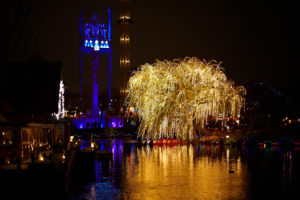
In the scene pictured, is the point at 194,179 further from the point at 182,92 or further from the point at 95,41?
the point at 95,41

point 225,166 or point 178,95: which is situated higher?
point 178,95

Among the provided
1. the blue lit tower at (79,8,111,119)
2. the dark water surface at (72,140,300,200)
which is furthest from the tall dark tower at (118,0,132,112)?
the dark water surface at (72,140,300,200)

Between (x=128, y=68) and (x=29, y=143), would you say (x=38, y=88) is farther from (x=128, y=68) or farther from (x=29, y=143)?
(x=128, y=68)

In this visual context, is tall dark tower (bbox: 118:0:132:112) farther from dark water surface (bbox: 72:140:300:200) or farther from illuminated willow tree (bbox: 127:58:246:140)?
dark water surface (bbox: 72:140:300:200)

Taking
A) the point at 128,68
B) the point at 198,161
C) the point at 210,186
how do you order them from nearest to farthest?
the point at 210,186 → the point at 198,161 → the point at 128,68

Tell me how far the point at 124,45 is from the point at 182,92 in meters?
59.8

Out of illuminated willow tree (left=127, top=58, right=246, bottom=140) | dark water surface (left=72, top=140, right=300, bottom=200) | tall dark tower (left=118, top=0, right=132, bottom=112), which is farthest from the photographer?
tall dark tower (left=118, top=0, right=132, bottom=112)

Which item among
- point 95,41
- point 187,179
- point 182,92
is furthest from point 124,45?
point 187,179

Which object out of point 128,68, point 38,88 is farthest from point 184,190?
point 128,68

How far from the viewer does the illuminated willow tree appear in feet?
128

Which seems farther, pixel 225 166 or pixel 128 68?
pixel 128 68

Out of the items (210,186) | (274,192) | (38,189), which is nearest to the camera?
(38,189)

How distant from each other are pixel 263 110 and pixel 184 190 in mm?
39510

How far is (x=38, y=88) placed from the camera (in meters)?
28.3
